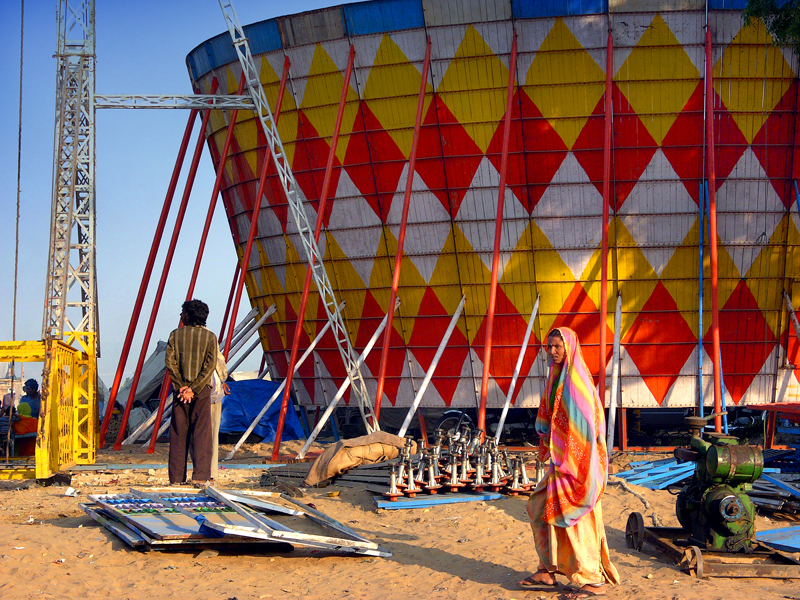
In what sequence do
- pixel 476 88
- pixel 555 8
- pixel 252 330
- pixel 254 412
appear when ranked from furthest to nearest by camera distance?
pixel 252 330
pixel 254 412
pixel 476 88
pixel 555 8

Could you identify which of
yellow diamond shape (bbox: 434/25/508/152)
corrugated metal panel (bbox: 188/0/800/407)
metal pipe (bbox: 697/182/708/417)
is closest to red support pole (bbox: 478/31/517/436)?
yellow diamond shape (bbox: 434/25/508/152)

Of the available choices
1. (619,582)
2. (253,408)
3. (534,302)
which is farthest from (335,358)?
(619,582)

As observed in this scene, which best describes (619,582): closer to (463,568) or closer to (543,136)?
(463,568)

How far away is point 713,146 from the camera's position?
13.4m

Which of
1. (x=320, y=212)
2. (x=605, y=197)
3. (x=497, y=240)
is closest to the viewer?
(x=605, y=197)

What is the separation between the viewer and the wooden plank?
328 inches

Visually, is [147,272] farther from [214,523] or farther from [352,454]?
[214,523]

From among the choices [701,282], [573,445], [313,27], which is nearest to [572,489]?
[573,445]

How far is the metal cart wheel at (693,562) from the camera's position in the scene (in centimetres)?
558

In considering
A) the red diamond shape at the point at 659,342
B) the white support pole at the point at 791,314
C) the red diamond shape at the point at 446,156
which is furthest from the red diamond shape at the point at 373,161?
the white support pole at the point at 791,314

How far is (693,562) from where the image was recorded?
565 centimetres

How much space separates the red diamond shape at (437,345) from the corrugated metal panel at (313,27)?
509 centimetres

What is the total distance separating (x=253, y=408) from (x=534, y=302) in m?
6.23

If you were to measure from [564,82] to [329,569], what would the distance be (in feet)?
35.1
